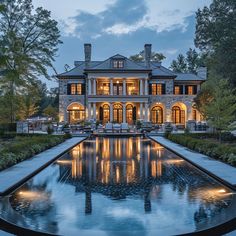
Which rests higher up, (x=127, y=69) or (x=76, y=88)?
(x=127, y=69)

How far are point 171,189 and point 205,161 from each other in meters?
4.72

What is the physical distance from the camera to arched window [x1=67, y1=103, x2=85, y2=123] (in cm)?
4559

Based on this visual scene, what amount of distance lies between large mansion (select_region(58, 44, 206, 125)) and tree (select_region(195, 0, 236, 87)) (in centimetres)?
1495

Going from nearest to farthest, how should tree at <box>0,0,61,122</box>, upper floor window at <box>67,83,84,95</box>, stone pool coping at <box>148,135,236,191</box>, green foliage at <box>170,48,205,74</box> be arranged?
stone pool coping at <box>148,135,236,191</box>, tree at <box>0,0,61,122</box>, upper floor window at <box>67,83,84,95</box>, green foliage at <box>170,48,205,74</box>

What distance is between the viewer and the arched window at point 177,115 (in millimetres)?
47031

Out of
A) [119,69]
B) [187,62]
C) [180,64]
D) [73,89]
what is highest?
[187,62]

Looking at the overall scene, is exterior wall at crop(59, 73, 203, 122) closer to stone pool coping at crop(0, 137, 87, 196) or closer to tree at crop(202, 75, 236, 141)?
tree at crop(202, 75, 236, 141)

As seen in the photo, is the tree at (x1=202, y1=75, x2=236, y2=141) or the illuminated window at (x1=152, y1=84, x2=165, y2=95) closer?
the tree at (x1=202, y1=75, x2=236, y2=141)

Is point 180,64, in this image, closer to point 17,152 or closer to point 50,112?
point 50,112

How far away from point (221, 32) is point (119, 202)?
22.0 m

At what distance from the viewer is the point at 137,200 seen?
7.61 meters

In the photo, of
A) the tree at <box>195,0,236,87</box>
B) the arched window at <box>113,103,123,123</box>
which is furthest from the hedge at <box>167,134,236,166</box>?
the arched window at <box>113,103,123,123</box>

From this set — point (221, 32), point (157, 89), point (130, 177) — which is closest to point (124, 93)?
point (157, 89)

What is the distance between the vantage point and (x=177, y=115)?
1857 inches
